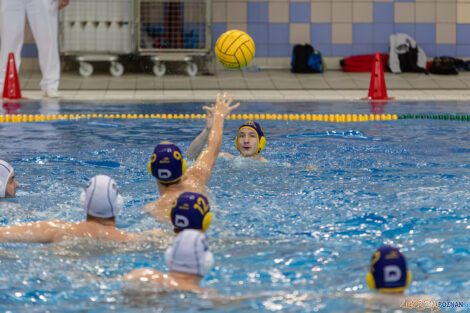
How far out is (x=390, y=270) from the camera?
2.94 meters

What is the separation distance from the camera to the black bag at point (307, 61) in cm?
1364

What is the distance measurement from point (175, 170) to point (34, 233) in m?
0.91

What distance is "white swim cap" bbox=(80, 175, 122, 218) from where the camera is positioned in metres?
3.95

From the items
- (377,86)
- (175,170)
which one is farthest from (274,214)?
(377,86)

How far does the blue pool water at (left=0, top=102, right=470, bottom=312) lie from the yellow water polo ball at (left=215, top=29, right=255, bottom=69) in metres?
0.90

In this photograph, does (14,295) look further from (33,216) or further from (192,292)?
(33,216)

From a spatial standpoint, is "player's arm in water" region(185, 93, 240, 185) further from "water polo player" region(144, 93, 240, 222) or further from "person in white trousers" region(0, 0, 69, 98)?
"person in white trousers" region(0, 0, 69, 98)

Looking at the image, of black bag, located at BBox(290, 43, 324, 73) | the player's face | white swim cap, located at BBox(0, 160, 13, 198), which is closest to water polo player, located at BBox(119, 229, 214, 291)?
white swim cap, located at BBox(0, 160, 13, 198)

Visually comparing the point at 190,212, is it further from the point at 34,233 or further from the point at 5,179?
the point at 5,179

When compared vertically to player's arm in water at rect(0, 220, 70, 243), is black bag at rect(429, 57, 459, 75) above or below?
above

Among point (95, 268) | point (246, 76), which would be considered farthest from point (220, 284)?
point (246, 76)

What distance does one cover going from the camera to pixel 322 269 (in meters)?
3.96

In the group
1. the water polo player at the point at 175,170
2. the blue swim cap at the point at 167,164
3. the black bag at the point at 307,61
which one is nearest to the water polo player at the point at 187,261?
the water polo player at the point at 175,170

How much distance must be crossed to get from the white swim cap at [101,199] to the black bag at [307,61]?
9.95 m
